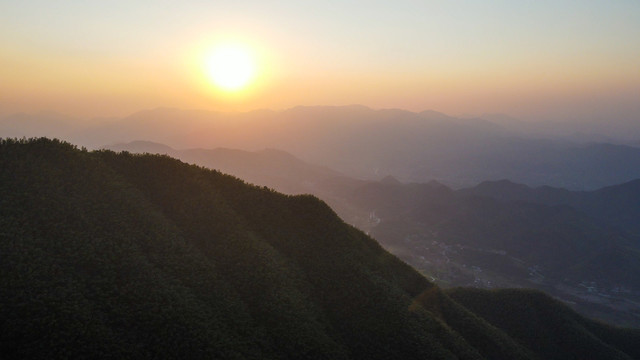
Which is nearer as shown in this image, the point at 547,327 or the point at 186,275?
the point at 186,275

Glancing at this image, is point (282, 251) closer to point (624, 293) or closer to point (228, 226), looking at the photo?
point (228, 226)

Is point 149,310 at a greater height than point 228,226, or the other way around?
point 228,226

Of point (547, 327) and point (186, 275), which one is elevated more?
point (186, 275)

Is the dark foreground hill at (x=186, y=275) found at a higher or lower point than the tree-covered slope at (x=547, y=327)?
higher

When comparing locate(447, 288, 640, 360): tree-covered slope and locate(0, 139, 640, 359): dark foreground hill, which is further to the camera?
locate(447, 288, 640, 360): tree-covered slope

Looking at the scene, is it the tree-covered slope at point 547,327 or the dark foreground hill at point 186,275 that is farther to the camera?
the tree-covered slope at point 547,327

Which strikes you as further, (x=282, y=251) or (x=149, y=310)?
(x=282, y=251)

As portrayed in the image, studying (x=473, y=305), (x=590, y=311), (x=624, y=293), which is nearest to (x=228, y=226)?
(x=473, y=305)

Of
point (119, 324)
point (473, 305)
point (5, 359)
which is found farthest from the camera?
point (473, 305)
